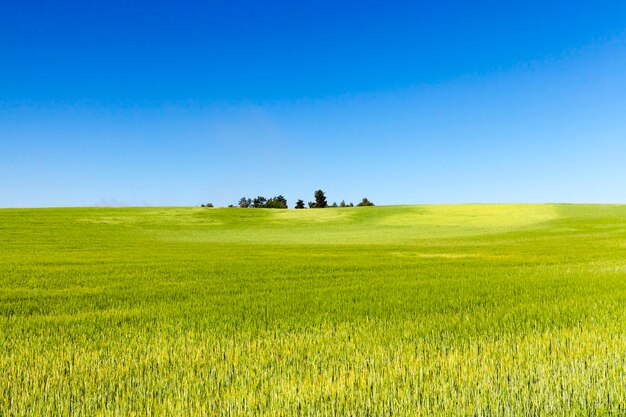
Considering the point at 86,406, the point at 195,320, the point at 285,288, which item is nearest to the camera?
the point at 86,406

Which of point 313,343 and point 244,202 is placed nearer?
point 313,343

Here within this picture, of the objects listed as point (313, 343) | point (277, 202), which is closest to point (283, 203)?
point (277, 202)

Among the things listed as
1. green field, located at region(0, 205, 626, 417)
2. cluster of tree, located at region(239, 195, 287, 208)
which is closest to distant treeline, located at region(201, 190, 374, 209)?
cluster of tree, located at region(239, 195, 287, 208)

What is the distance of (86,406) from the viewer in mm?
3828

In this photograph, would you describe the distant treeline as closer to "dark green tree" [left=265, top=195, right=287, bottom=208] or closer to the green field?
"dark green tree" [left=265, top=195, right=287, bottom=208]

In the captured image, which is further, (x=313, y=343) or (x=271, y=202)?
(x=271, y=202)

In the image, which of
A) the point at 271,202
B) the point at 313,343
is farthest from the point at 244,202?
the point at 313,343

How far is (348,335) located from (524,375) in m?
2.28

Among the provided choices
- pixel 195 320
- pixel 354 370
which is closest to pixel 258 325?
pixel 195 320

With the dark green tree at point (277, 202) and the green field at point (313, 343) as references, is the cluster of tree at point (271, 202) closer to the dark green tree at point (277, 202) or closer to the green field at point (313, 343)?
the dark green tree at point (277, 202)

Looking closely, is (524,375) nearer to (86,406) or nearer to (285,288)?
A: (86,406)

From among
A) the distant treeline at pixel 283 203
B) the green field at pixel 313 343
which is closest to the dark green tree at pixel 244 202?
the distant treeline at pixel 283 203

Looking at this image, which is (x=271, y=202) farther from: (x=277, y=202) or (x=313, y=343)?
(x=313, y=343)

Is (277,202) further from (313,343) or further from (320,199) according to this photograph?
(313,343)
